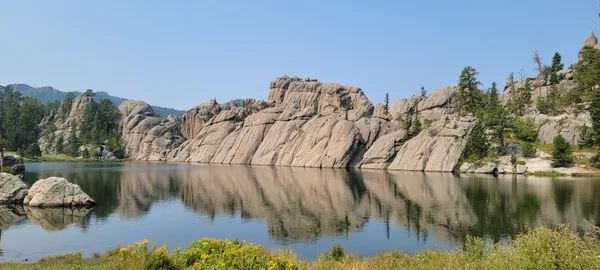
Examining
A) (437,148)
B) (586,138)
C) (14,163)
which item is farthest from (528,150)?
(14,163)

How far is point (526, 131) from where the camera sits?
117125 mm

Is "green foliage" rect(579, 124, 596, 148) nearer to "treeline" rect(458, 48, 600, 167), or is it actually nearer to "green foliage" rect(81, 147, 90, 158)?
"treeline" rect(458, 48, 600, 167)

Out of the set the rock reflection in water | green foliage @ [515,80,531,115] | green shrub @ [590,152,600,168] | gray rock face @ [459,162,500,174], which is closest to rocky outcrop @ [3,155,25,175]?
the rock reflection in water

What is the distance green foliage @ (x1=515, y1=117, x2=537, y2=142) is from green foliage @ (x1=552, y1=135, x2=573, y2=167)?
17.5m

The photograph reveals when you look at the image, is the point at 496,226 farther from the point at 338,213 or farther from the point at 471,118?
the point at 471,118

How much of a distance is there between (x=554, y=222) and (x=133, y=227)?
47.5 meters

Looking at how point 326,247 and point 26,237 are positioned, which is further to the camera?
point 26,237

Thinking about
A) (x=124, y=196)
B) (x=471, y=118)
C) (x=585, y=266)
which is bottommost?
(x=124, y=196)

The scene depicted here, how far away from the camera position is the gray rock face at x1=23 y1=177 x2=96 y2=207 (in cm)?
5609

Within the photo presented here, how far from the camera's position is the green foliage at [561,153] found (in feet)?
322

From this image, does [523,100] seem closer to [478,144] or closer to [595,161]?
[478,144]

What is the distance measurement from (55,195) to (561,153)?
108768 mm

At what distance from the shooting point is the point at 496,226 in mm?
43750

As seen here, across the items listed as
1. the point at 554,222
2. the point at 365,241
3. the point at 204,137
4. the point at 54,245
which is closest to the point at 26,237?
the point at 54,245
